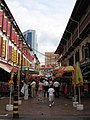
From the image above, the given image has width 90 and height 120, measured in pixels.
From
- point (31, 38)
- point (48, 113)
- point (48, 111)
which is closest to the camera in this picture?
point (48, 113)

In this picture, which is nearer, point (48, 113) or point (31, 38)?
point (48, 113)

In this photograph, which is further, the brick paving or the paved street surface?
the brick paving

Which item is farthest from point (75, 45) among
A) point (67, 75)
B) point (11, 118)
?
point (11, 118)

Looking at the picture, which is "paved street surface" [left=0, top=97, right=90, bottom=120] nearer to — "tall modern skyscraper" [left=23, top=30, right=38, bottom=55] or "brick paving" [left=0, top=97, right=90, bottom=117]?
"brick paving" [left=0, top=97, right=90, bottom=117]

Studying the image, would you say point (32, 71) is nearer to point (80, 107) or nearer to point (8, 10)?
point (8, 10)

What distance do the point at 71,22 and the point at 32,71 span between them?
7631 mm

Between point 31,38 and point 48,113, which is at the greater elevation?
point 31,38

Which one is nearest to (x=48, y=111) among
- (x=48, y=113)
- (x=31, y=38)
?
(x=48, y=113)

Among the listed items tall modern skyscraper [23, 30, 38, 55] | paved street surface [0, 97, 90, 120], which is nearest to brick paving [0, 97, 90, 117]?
paved street surface [0, 97, 90, 120]

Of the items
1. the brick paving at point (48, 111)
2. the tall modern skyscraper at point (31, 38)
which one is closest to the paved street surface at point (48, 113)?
the brick paving at point (48, 111)

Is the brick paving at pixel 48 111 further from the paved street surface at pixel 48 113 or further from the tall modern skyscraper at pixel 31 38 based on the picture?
the tall modern skyscraper at pixel 31 38

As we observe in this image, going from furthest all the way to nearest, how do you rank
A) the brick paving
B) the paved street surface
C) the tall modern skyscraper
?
the tall modern skyscraper
the brick paving
the paved street surface

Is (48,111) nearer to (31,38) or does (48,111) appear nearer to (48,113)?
(48,113)

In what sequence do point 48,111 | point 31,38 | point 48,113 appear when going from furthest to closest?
point 31,38
point 48,111
point 48,113
